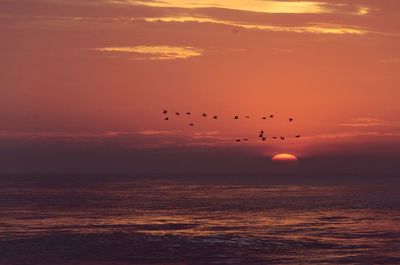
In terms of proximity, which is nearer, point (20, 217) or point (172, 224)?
point (172, 224)

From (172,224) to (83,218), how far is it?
16.3 metres

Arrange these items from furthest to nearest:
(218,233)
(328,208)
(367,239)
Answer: (328,208) < (218,233) < (367,239)

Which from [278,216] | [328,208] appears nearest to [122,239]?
[278,216]

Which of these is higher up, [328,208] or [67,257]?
[328,208]

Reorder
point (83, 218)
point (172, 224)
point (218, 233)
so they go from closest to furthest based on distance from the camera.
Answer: point (218, 233) → point (172, 224) → point (83, 218)

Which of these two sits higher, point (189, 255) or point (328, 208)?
point (328, 208)

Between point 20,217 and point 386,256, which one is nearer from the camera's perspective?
point 386,256

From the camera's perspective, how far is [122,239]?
75.4 metres

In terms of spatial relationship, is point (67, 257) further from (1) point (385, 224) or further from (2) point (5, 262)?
(1) point (385, 224)

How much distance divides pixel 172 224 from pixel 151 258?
26705mm

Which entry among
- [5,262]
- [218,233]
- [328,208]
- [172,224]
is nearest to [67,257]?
[5,262]

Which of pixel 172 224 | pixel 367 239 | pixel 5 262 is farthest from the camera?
pixel 172 224

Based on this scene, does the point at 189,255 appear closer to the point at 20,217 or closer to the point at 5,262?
the point at 5,262

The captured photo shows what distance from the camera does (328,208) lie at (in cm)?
12094
